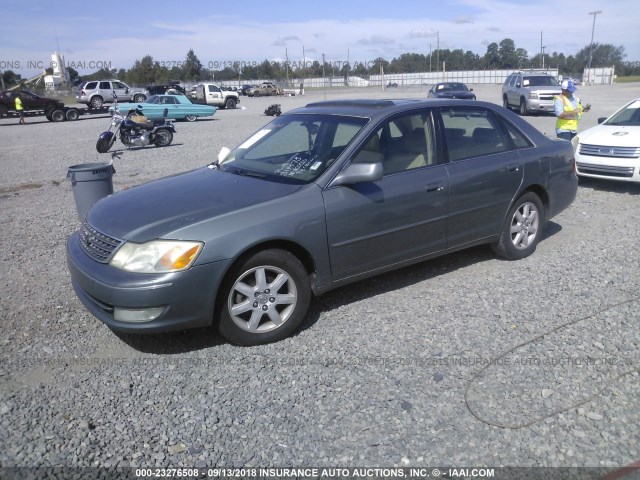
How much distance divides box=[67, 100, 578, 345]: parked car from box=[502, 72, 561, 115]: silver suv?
1920cm

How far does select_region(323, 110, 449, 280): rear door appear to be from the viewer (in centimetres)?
419

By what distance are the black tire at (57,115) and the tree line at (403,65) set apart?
2064 inches

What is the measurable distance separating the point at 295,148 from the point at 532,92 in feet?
69.5

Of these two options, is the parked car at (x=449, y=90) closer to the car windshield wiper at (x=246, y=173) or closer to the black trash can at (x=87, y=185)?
the black trash can at (x=87, y=185)

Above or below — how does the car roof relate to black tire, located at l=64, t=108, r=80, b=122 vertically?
above

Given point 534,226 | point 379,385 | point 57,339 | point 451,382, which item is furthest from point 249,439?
point 534,226

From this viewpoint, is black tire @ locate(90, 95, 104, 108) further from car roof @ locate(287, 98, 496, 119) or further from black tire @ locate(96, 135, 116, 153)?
car roof @ locate(287, 98, 496, 119)

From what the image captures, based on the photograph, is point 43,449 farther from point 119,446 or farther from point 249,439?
point 249,439

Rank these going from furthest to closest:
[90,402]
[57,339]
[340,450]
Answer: [57,339] < [90,402] < [340,450]

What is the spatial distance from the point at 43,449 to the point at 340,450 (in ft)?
5.20

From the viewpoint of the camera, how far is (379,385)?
3.42 m

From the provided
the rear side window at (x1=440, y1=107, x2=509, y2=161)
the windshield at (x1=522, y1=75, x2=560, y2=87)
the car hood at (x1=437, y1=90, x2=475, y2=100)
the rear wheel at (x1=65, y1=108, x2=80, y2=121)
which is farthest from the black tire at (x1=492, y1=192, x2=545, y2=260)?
the rear wheel at (x1=65, y1=108, x2=80, y2=121)

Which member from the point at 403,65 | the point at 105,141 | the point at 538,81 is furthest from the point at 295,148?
the point at 403,65

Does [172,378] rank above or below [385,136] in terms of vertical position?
below
